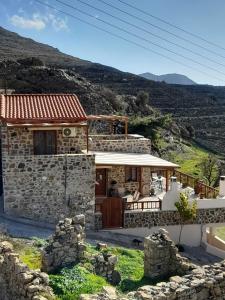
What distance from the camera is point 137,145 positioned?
2573 centimetres

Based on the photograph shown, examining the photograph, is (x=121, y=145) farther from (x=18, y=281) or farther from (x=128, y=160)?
(x=18, y=281)

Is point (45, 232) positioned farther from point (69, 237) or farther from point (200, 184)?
point (200, 184)

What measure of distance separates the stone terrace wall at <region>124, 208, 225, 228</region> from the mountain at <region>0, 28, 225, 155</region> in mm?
21758

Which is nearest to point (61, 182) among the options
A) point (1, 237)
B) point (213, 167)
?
point (1, 237)

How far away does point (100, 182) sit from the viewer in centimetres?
2342

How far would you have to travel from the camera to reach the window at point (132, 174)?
24281 mm

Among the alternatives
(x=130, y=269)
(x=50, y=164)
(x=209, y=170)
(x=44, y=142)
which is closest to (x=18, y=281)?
(x=130, y=269)

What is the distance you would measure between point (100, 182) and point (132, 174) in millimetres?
1987

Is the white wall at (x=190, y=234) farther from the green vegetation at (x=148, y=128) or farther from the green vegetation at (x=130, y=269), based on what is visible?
the green vegetation at (x=148, y=128)

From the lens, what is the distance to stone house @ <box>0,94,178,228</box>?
1988 cm

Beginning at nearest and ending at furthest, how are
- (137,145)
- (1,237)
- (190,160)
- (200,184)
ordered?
(1,237) < (200,184) < (137,145) < (190,160)

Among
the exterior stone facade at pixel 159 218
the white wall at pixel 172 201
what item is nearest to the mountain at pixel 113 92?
the exterior stone facade at pixel 159 218

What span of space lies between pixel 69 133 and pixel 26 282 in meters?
10.8

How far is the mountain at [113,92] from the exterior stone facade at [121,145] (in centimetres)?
1641
